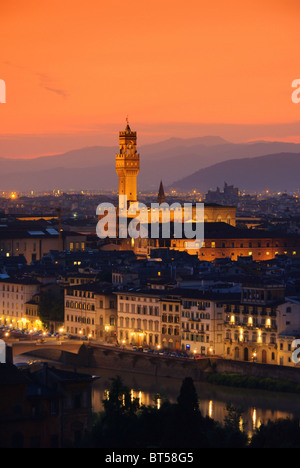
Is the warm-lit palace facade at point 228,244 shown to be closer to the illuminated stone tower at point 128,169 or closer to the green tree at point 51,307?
the illuminated stone tower at point 128,169

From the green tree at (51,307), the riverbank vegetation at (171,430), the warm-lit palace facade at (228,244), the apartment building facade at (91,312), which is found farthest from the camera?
the warm-lit palace facade at (228,244)

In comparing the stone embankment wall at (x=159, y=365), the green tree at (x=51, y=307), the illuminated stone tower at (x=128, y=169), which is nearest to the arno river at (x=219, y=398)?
the stone embankment wall at (x=159, y=365)

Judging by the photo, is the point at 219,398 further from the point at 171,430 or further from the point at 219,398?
the point at 171,430

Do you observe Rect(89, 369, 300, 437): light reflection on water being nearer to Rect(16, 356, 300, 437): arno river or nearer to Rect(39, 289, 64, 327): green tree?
Rect(16, 356, 300, 437): arno river

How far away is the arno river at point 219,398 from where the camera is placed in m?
34.5

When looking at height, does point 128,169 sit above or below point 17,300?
above

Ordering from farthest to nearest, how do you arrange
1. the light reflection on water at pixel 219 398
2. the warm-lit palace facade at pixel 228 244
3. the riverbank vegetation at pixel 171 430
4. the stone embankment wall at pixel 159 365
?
1. the warm-lit palace facade at pixel 228 244
2. the stone embankment wall at pixel 159 365
3. the light reflection on water at pixel 219 398
4. the riverbank vegetation at pixel 171 430

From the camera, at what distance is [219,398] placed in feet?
122

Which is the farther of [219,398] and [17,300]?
[17,300]

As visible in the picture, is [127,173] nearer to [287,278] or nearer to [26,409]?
[287,278]

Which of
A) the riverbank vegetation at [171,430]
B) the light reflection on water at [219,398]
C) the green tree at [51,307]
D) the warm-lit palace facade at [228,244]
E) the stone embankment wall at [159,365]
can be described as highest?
the warm-lit palace facade at [228,244]

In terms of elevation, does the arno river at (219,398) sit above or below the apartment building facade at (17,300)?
below

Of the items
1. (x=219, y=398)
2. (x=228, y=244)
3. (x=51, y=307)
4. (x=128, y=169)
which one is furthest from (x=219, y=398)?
(x=128, y=169)

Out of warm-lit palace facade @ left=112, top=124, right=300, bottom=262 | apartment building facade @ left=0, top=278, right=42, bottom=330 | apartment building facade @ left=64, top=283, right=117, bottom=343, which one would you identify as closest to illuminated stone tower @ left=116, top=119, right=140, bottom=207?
warm-lit palace facade @ left=112, top=124, right=300, bottom=262
